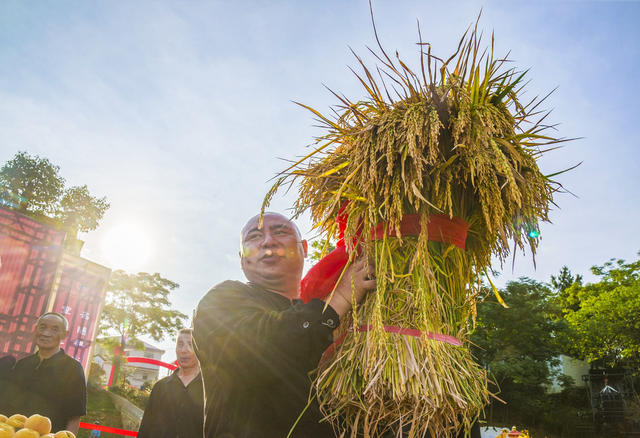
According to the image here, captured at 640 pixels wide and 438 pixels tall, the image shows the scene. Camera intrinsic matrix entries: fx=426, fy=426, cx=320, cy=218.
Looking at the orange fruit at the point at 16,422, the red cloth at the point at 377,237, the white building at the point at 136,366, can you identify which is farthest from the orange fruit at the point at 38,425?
the white building at the point at 136,366

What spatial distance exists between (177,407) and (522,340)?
73.4 ft

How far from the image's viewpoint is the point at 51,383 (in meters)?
4.77

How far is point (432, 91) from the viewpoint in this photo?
1594 millimetres

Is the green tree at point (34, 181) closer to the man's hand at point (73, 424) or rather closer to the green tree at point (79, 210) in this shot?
the green tree at point (79, 210)

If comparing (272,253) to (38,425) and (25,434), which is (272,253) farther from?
(38,425)

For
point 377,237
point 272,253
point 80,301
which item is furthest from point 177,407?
point 80,301

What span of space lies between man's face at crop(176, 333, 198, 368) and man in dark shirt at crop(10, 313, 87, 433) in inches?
42.9

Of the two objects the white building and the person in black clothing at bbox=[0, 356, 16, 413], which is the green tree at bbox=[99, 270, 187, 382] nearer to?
the white building

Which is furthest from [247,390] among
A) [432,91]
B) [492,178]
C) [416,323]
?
[432,91]

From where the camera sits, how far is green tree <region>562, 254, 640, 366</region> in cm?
2330

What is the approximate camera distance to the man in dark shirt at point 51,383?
458 centimetres

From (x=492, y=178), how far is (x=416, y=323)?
1.88ft

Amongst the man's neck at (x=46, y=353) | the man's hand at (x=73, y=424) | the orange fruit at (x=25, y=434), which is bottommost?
the man's hand at (x=73, y=424)

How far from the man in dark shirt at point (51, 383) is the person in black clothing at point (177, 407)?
90 cm
